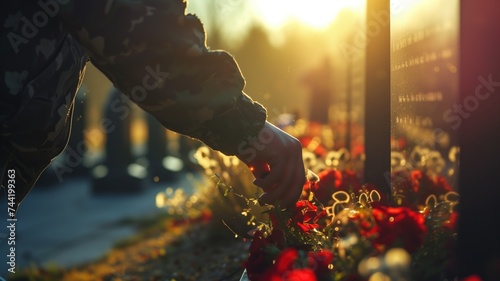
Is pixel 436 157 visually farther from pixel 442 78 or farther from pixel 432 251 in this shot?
pixel 432 251

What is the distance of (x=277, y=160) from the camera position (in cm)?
235

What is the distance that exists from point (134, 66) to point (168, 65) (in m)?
0.09

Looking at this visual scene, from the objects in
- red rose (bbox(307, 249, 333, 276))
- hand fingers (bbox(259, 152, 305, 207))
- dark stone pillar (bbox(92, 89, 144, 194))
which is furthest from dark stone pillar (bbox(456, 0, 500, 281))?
dark stone pillar (bbox(92, 89, 144, 194))

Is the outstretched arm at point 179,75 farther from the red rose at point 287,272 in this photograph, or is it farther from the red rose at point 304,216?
the red rose at point 304,216

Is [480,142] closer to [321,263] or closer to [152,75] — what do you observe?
[321,263]

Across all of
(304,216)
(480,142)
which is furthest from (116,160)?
(480,142)

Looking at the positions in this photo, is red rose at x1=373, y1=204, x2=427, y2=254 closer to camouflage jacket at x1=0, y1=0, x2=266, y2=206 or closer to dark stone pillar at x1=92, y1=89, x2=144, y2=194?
camouflage jacket at x1=0, y1=0, x2=266, y2=206

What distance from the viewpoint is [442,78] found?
5.92m

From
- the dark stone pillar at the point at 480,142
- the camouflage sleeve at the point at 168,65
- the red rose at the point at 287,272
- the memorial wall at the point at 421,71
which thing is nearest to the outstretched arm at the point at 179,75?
the camouflage sleeve at the point at 168,65

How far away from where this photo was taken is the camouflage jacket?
2.24m

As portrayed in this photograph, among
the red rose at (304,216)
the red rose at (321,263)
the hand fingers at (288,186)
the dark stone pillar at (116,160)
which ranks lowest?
the dark stone pillar at (116,160)

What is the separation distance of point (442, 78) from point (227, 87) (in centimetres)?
389

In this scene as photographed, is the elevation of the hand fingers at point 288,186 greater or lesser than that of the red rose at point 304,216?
greater

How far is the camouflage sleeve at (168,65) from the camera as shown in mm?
2238
